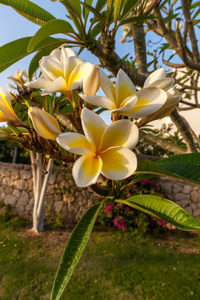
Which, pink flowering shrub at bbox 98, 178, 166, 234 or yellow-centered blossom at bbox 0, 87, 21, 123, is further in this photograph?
pink flowering shrub at bbox 98, 178, 166, 234

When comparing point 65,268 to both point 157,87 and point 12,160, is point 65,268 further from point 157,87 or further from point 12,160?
point 12,160

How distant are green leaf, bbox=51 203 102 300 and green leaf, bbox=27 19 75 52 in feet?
1.79

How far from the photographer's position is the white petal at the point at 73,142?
331 millimetres

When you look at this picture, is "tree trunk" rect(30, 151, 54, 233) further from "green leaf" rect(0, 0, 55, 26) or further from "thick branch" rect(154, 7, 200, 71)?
"green leaf" rect(0, 0, 55, 26)

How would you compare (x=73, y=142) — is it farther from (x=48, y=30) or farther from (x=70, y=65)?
(x=48, y=30)

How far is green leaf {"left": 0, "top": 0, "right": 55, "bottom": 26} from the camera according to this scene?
0.74 m

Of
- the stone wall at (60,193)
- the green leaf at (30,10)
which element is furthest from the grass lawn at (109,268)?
the green leaf at (30,10)

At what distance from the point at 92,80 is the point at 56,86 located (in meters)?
0.08

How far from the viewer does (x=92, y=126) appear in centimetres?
37

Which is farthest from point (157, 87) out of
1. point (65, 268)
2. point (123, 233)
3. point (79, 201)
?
point (79, 201)

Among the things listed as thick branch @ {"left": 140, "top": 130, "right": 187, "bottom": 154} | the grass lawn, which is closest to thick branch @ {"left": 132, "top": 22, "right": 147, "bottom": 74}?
thick branch @ {"left": 140, "top": 130, "right": 187, "bottom": 154}

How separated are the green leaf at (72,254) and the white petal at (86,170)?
0.15m

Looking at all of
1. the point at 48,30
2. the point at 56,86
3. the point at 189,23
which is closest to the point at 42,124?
the point at 56,86

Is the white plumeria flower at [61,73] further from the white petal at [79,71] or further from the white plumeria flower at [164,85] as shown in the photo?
the white plumeria flower at [164,85]
